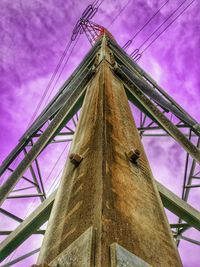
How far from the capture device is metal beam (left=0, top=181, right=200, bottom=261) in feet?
10.3

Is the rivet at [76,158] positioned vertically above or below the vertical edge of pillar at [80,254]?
above

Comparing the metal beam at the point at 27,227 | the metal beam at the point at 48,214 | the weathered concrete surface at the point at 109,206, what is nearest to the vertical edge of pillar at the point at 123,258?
the weathered concrete surface at the point at 109,206

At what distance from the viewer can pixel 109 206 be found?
5.06 feet

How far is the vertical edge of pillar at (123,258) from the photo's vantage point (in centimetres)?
120

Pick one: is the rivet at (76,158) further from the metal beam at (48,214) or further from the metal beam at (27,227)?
the metal beam at (27,227)

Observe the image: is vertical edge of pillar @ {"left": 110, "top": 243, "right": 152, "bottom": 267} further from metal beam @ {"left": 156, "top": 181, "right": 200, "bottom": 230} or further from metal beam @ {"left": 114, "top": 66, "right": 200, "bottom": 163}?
metal beam @ {"left": 156, "top": 181, "right": 200, "bottom": 230}

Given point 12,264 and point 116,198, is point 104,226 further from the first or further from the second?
point 12,264

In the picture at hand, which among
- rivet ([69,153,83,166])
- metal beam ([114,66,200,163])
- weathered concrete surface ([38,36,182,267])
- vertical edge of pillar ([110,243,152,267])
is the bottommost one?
vertical edge of pillar ([110,243,152,267])

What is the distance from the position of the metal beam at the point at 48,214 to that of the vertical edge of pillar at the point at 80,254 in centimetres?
182

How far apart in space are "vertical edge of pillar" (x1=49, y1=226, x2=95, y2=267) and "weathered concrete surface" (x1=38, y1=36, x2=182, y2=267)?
0.11ft

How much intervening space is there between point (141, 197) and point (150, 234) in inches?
12.2

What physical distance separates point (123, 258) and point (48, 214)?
8.18 feet

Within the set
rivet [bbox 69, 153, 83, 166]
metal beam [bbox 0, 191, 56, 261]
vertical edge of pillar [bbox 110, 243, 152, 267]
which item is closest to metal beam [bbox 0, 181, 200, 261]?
metal beam [bbox 0, 191, 56, 261]

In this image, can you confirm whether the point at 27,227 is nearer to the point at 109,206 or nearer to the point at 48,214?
the point at 48,214
